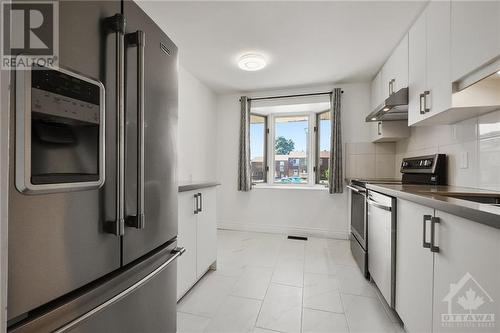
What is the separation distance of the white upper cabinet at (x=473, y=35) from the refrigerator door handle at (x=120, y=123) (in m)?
1.71

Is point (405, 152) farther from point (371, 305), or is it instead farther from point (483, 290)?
point (483, 290)

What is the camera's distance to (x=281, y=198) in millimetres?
3801

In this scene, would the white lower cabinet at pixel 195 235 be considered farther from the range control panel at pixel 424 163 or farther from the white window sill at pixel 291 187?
the range control panel at pixel 424 163

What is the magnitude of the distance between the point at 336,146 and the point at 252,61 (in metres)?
1.71

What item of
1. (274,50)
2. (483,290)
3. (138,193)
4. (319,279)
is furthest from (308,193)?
(138,193)

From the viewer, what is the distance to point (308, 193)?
3.67 metres

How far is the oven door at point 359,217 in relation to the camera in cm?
228

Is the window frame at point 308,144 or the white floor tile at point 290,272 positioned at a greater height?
the window frame at point 308,144

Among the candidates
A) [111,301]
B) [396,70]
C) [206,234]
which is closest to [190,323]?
[206,234]

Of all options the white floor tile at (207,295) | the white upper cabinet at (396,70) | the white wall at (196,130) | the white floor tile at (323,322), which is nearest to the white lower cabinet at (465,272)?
the white floor tile at (323,322)

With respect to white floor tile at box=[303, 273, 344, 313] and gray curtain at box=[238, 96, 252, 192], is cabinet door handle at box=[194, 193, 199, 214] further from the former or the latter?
gray curtain at box=[238, 96, 252, 192]

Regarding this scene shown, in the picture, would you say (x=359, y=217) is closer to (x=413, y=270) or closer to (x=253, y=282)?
(x=413, y=270)

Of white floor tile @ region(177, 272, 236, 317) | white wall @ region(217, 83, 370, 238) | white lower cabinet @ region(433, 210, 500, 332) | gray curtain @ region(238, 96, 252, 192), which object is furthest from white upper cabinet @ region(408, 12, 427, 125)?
gray curtain @ region(238, 96, 252, 192)

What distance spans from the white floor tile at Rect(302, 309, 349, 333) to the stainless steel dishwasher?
0.38 metres
